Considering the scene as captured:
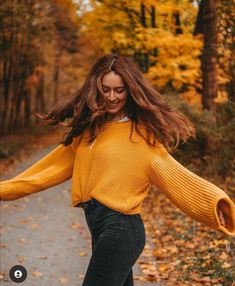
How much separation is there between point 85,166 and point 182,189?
615mm

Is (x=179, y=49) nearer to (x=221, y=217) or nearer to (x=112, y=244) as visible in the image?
(x=221, y=217)

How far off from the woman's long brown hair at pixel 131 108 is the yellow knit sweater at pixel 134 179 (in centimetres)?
8

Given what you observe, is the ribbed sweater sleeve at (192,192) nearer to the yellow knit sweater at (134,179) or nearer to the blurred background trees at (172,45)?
the yellow knit sweater at (134,179)

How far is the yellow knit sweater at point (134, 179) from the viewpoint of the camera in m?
3.09

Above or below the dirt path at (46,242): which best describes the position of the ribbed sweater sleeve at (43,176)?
above

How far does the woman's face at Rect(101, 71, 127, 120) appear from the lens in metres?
3.34

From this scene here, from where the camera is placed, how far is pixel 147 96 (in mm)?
3391

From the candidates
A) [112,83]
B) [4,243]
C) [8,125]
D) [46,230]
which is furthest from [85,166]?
[8,125]

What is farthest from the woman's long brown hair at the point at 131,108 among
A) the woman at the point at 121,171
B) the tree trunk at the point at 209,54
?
the tree trunk at the point at 209,54

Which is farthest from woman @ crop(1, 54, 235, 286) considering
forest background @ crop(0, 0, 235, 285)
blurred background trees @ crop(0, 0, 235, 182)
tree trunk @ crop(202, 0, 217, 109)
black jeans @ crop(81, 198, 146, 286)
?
tree trunk @ crop(202, 0, 217, 109)

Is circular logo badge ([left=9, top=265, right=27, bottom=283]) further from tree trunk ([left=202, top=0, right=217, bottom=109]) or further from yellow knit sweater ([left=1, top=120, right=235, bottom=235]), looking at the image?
tree trunk ([left=202, top=0, right=217, bottom=109])

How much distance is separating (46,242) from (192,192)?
240 inches

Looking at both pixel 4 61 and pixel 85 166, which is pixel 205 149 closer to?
pixel 85 166

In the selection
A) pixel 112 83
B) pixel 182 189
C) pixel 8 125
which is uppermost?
pixel 112 83
